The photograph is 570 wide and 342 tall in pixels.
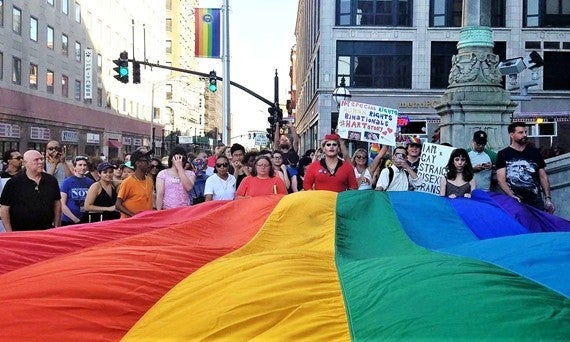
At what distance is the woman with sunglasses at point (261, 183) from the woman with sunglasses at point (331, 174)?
0.45 m

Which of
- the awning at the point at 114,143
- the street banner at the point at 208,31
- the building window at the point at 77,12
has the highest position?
the building window at the point at 77,12

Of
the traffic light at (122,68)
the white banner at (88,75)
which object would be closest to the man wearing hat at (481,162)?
the traffic light at (122,68)

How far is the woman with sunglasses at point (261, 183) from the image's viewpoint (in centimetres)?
850

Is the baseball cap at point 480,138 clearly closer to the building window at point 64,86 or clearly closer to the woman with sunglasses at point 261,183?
the woman with sunglasses at point 261,183

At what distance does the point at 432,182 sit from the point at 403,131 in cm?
2986

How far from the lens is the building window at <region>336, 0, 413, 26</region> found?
4003 centimetres

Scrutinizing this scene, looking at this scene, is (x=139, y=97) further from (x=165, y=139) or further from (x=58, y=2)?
(x=58, y=2)

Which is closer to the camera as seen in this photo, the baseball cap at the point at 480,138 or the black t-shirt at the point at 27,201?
the black t-shirt at the point at 27,201

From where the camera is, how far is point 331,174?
8.19 metres

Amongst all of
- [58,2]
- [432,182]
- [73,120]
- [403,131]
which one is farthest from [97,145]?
[432,182]

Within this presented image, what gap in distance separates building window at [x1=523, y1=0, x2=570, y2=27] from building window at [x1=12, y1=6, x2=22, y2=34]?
98.8ft

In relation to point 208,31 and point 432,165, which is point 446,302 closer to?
point 432,165

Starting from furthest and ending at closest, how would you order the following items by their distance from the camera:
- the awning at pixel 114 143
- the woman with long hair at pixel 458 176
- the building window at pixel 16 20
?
the awning at pixel 114 143 < the building window at pixel 16 20 < the woman with long hair at pixel 458 176

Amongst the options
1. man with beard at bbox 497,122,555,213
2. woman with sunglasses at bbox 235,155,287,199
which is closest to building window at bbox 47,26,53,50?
woman with sunglasses at bbox 235,155,287,199
